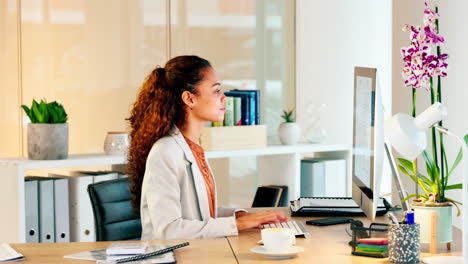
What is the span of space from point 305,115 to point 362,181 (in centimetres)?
234

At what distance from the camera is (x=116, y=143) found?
3.92 m

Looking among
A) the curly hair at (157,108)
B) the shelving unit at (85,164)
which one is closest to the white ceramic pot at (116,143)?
the shelving unit at (85,164)

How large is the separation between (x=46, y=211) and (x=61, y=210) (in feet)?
0.25

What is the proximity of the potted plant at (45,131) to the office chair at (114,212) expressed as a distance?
680mm

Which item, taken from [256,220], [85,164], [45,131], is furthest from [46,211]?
[256,220]

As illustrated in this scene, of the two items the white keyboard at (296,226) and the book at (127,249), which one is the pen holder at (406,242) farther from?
the book at (127,249)

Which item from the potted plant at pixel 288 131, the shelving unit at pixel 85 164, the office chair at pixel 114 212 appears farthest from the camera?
the potted plant at pixel 288 131

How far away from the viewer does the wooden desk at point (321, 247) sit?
2.18 meters

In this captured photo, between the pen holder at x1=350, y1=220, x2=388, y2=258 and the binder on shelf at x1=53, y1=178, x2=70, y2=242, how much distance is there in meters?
1.86

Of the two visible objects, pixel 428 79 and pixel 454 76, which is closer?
pixel 428 79

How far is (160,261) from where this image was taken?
2.13 metres

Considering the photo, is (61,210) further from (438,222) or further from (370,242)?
(438,222)

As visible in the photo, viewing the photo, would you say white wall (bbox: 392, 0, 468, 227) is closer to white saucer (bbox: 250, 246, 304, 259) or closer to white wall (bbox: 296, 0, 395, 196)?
white wall (bbox: 296, 0, 395, 196)

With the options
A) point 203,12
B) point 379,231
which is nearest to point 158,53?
point 203,12
